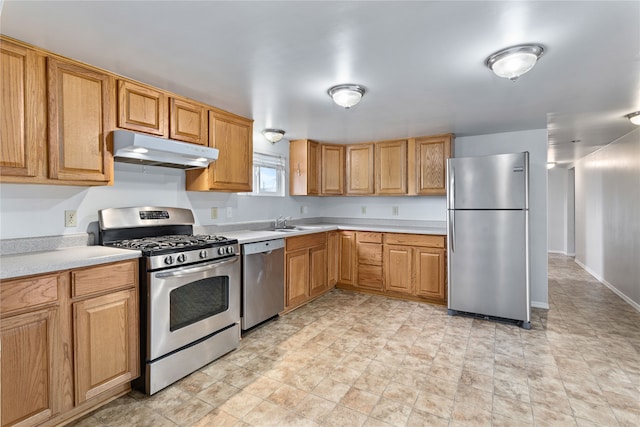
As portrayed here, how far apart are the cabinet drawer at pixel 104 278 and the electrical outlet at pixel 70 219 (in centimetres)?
63

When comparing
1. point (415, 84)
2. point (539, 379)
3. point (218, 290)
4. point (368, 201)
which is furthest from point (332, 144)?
point (539, 379)

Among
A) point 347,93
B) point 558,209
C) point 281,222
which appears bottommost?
point 281,222

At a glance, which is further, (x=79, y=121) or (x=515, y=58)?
(x=79, y=121)

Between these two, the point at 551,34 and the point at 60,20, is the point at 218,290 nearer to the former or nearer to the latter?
the point at 60,20

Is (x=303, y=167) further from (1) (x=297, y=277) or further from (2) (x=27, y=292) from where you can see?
(2) (x=27, y=292)

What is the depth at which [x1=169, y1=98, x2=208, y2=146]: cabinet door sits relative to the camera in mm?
2654

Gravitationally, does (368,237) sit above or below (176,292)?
above

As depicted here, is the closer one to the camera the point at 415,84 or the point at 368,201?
the point at 415,84

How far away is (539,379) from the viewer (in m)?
2.28

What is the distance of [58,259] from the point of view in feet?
5.97

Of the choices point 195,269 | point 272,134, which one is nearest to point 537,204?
point 272,134

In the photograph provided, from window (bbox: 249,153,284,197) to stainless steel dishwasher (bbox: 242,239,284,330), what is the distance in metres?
1.05

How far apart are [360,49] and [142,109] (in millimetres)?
1672

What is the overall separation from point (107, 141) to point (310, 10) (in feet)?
5.46
